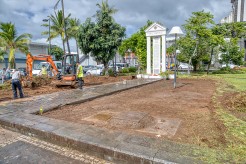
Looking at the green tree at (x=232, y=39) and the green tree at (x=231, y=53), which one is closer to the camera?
the green tree at (x=232, y=39)

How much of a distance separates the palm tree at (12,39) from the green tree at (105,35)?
25.5ft

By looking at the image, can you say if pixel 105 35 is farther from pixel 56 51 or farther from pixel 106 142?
pixel 56 51

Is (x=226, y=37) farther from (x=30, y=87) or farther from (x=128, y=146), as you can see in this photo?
(x=128, y=146)

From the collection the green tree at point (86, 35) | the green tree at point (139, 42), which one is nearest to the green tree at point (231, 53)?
the green tree at point (139, 42)

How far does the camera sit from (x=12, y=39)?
21.8 meters

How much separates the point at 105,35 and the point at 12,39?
38.0ft

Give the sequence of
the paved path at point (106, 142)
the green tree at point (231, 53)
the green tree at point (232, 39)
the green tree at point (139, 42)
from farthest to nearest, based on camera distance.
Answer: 1. the green tree at point (139, 42)
2. the green tree at point (231, 53)
3. the green tree at point (232, 39)
4. the paved path at point (106, 142)

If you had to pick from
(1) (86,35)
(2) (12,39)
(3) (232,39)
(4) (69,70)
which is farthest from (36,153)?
(3) (232,39)

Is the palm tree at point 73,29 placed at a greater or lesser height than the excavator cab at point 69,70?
greater

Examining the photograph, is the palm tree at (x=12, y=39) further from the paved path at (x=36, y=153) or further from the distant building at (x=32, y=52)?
the paved path at (x=36, y=153)

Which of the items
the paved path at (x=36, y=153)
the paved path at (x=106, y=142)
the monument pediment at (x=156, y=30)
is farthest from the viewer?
the monument pediment at (x=156, y=30)

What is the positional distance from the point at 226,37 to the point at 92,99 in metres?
23.1

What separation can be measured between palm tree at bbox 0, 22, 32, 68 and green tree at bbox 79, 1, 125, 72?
306 inches

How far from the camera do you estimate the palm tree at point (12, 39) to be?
20.9 m
